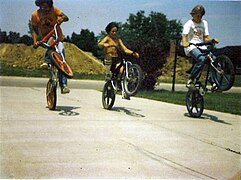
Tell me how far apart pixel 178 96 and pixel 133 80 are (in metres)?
0.43

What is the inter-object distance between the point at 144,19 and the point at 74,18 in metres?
0.35

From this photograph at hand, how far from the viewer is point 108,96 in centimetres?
323

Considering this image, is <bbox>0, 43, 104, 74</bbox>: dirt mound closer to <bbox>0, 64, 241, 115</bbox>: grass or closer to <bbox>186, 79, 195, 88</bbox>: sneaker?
<bbox>0, 64, 241, 115</bbox>: grass

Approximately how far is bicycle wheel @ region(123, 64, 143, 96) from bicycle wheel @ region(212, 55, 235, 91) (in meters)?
0.49

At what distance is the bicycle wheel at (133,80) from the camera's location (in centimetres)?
303

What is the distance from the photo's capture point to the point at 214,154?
8.27ft

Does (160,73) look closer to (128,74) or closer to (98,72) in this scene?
(128,74)

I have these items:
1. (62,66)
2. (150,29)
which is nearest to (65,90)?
(62,66)

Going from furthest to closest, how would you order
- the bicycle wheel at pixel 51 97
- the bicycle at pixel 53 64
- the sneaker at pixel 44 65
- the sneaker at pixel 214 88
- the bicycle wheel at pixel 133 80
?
the bicycle wheel at pixel 133 80 → the sneaker at pixel 214 88 → the bicycle wheel at pixel 51 97 → the sneaker at pixel 44 65 → the bicycle at pixel 53 64

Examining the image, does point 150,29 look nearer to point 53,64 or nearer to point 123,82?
point 53,64

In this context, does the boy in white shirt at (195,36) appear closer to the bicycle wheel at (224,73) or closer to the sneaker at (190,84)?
the sneaker at (190,84)

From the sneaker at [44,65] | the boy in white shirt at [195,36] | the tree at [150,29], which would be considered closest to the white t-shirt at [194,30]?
the boy in white shirt at [195,36]

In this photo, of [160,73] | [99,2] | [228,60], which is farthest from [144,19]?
[160,73]

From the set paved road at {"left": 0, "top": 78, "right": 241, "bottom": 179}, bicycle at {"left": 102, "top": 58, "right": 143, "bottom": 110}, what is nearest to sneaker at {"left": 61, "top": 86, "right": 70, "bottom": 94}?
paved road at {"left": 0, "top": 78, "right": 241, "bottom": 179}
